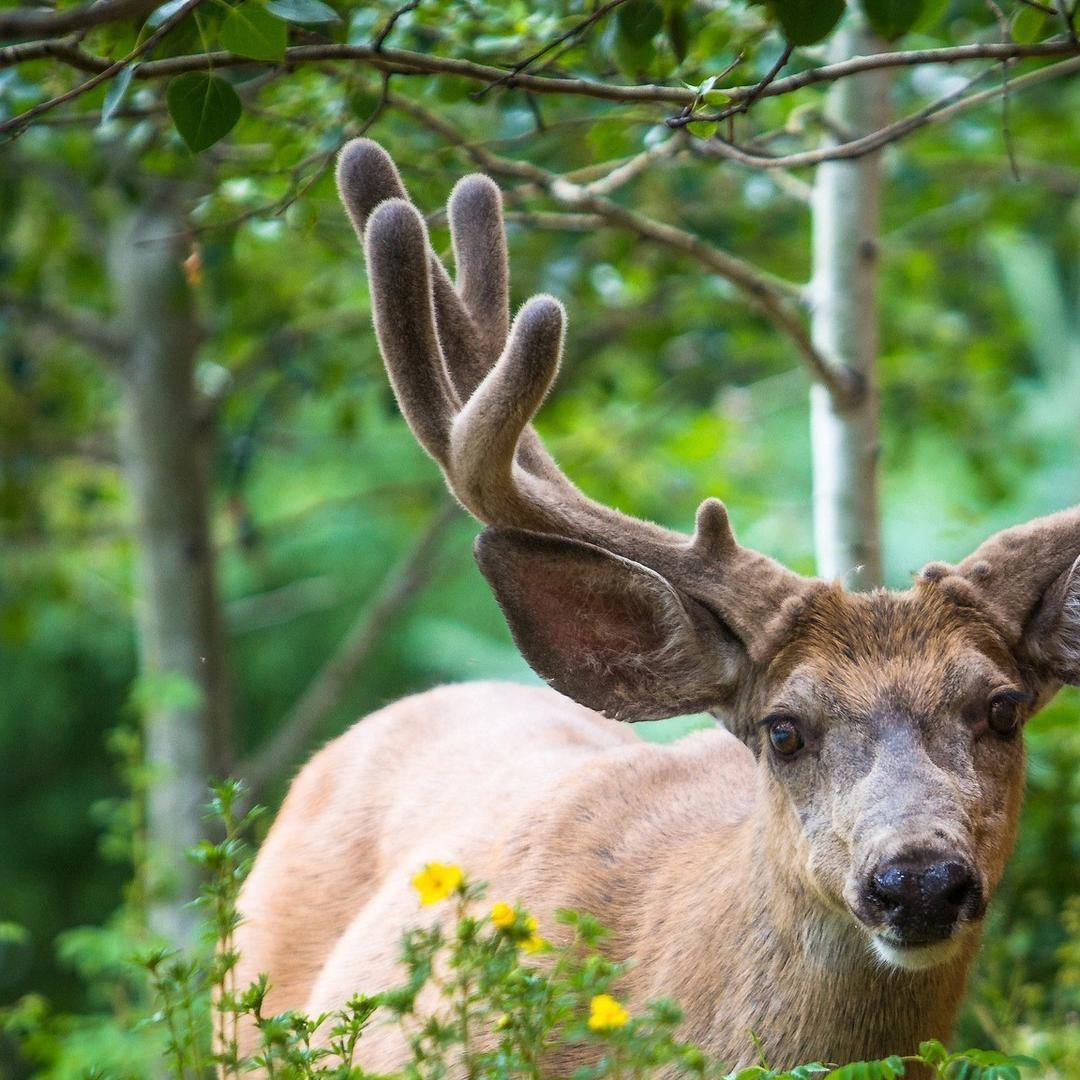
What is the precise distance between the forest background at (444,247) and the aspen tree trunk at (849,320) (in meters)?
0.05

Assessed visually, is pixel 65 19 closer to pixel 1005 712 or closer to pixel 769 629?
pixel 769 629

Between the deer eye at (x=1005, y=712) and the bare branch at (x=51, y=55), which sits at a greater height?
the bare branch at (x=51, y=55)

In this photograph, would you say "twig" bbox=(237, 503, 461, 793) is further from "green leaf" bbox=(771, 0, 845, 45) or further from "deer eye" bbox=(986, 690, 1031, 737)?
"green leaf" bbox=(771, 0, 845, 45)

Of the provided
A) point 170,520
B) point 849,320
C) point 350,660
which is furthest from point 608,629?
point 350,660

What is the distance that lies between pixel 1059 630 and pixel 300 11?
7.14 ft

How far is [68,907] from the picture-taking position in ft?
50.9

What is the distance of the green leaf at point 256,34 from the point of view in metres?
3.05

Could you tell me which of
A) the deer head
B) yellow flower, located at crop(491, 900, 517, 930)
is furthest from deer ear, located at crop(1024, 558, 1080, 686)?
yellow flower, located at crop(491, 900, 517, 930)

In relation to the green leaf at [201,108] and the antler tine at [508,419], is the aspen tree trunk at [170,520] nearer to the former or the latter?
the antler tine at [508,419]

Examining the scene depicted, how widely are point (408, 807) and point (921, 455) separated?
13.3 metres

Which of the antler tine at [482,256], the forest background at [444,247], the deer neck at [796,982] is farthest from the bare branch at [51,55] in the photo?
the deer neck at [796,982]

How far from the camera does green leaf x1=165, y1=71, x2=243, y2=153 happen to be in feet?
10.8

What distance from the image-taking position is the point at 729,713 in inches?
155

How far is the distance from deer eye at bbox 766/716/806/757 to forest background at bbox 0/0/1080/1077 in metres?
0.60
